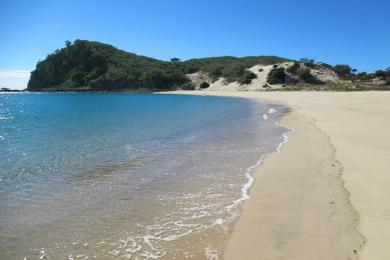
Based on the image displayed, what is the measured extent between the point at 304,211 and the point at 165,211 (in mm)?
2821

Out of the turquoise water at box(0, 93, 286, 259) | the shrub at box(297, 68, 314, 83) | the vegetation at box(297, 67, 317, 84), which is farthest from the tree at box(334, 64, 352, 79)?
the turquoise water at box(0, 93, 286, 259)

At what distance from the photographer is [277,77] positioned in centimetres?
9738

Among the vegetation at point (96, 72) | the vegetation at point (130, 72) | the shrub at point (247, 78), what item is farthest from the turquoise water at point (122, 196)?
the vegetation at point (96, 72)

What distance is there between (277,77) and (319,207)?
93.1 metres

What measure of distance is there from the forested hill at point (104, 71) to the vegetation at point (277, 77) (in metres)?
20.1

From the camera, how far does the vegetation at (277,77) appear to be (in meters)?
96.6

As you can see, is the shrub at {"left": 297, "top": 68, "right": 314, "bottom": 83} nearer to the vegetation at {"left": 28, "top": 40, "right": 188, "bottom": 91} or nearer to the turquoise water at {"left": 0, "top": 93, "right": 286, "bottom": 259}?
the vegetation at {"left": 28, "top": 40, "right": 188, "bottom": 91}

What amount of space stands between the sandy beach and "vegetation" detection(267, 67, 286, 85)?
280 ft

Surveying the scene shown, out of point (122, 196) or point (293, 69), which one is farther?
point (293, 69)

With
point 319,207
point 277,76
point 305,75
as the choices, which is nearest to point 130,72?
point 277,76

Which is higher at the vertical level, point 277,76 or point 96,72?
point 96,72

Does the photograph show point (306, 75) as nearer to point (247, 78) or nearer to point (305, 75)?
point (305, 75)

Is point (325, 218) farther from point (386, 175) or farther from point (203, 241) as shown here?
point (386, 175)

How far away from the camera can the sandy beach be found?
5688mm
